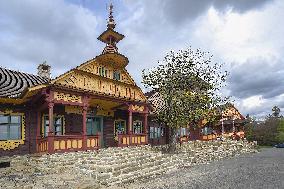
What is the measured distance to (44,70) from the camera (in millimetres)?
25156

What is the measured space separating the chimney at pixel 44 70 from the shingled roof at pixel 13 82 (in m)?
2.83

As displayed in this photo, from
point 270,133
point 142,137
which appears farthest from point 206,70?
point 270,133

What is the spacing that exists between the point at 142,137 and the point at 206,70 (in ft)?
29.7

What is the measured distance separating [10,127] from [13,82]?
3141mm

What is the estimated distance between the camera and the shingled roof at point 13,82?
666 inches

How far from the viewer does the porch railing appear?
1598 cm

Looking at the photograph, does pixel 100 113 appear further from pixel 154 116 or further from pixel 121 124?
pixel 154 116

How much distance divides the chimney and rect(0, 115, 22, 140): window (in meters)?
8.07

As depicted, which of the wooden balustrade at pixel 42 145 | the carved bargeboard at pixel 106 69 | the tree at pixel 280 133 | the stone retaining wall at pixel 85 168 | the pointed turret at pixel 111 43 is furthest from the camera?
the tree at pixel 280 133

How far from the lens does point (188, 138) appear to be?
111ft

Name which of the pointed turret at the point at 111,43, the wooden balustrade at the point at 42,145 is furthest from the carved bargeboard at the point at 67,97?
the pointed turret at the point at 111,43

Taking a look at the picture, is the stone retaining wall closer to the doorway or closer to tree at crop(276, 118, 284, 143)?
the doorway

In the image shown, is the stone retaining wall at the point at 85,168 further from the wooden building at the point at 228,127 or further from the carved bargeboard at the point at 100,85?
the wooden building at the point at 228,127

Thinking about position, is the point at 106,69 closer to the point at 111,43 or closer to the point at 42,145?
the point at 111,43
